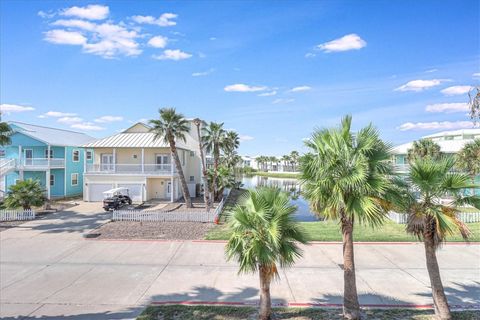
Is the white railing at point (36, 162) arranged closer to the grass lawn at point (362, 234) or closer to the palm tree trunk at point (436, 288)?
the grass lawn at point (362, 234)

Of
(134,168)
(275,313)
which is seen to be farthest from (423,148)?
(275,313)

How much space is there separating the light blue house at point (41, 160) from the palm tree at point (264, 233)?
2972cm

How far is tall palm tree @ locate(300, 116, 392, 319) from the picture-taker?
296 inches

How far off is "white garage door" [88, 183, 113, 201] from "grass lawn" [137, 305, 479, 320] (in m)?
26.2

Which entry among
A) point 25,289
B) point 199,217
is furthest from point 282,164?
point 25,289

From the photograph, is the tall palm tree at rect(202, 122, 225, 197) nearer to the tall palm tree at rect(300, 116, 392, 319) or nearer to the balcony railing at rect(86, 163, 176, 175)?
the balcony railing at rect(86, 163, 176, 175)

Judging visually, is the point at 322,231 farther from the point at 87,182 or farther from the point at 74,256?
the point at 87,182

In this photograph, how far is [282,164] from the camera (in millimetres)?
146750

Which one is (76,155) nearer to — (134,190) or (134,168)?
(134,168)

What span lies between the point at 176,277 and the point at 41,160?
93.3ft

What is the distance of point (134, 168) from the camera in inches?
1300

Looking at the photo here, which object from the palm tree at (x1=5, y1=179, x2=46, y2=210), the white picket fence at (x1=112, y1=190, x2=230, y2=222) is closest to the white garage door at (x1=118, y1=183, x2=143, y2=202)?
the palm tree at (x1=5, y1=179, x2=46, y2=210)

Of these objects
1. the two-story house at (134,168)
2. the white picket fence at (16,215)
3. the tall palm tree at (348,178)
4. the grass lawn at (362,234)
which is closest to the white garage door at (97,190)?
the two-story house at (134,168)

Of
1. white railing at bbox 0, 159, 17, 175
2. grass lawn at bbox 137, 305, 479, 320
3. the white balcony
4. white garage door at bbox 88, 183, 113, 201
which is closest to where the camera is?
grass lawn at bbox 137, 305, 479, 320
